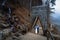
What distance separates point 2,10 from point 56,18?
12.1 feet

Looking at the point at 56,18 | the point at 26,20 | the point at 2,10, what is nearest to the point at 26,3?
the point at 26,20

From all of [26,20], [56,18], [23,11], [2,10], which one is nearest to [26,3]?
[23,11]

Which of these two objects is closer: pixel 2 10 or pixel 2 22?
pixel 2 22

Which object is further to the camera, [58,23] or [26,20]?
[26,20]

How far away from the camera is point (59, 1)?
7203 millimetres

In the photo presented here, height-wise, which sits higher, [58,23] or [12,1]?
[12,1]

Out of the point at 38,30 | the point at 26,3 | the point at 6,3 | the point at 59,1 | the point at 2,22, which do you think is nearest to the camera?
the point at 2,22

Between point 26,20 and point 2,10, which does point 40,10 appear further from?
point 2,10

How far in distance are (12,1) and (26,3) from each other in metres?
1.18

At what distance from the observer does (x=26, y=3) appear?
8953 millimetres

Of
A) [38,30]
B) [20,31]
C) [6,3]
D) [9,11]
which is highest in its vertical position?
[6,3]

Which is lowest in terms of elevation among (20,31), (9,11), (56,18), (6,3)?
(20,31)

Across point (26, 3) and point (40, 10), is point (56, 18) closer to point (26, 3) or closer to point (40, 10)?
point (40, 10)

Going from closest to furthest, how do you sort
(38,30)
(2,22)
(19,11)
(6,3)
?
1. (2,22)
2. (6,3)
3. (19,11)
4. (38,30)
